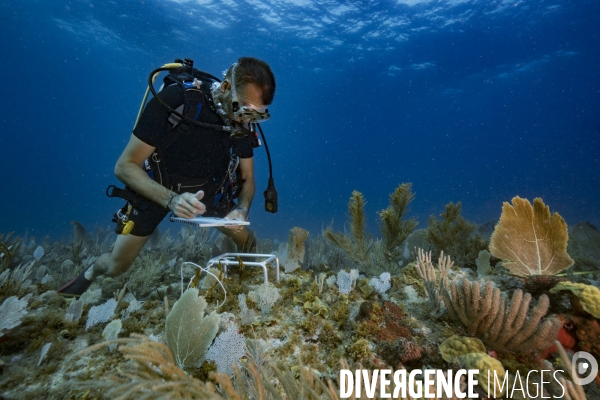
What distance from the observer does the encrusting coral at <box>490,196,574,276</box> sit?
3.02 metres

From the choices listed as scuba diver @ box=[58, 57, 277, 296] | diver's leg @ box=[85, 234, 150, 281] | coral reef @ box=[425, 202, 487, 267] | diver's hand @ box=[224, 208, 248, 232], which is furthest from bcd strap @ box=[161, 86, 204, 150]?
coral reef @ box=[425, 202, 487, 267]

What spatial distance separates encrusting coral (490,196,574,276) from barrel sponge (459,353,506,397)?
1.78m

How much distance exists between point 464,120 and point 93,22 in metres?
97.3

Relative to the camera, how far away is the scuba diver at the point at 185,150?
3494 mm

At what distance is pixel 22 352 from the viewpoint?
2312 mm

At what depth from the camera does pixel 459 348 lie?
6.55ft

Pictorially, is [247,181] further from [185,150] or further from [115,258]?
[115,258]

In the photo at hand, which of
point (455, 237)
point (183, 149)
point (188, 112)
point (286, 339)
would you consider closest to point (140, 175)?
point (183, 149)

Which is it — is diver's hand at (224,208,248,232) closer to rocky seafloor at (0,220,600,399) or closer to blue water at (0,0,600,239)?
rocky seafloor at (0,220,600,399)

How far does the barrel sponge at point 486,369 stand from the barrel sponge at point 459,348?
0.13 meters

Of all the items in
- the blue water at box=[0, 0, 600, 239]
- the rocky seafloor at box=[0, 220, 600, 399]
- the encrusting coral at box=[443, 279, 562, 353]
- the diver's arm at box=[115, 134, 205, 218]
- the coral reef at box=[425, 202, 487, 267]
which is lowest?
the rocky seafloor at box=[0, 220, 600, 399]

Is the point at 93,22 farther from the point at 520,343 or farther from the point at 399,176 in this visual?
the point at 399,176

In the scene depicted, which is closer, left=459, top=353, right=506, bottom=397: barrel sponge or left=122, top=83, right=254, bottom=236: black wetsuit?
left=459, top=353, right=506, bottom=397: barrel sponge

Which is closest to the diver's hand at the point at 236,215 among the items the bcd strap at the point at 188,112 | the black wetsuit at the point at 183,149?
the black wetsuit at the point at 183,149
